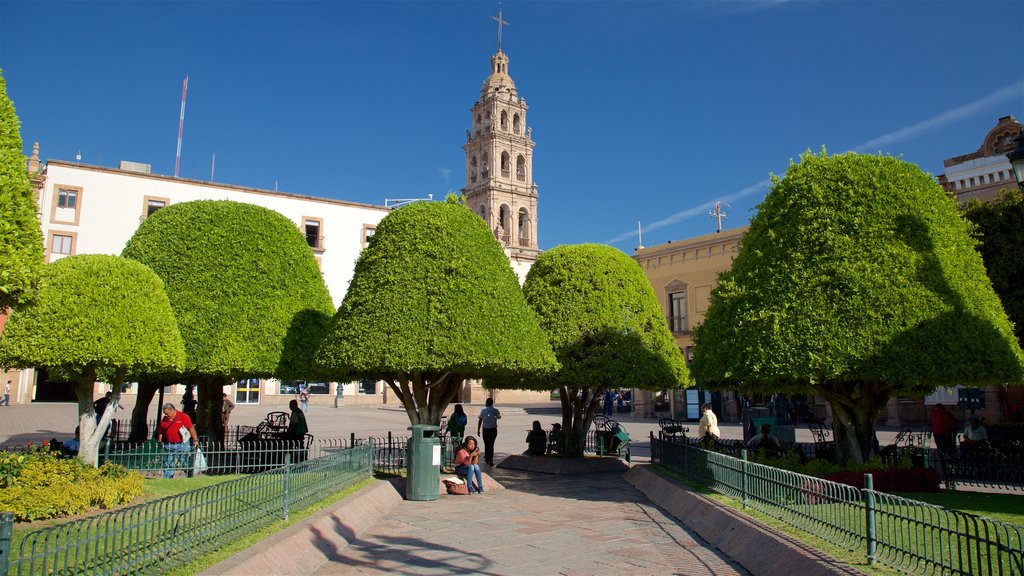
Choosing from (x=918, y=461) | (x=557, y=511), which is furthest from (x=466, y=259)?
(x=918, y=461)

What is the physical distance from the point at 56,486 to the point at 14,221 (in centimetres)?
341

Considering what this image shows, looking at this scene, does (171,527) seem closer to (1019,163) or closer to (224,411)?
(1019,163)

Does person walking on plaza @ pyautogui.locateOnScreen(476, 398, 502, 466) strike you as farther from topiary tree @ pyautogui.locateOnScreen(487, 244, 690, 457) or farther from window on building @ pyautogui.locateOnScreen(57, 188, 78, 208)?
window on building @ pyautogui.locateOnScreen(57, 188, 78, 208)

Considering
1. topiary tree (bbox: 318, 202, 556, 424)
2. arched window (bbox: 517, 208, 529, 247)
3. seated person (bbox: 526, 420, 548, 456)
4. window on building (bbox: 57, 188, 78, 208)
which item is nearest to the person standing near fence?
topiary tree (bbox: 318, 202, 556, 424)

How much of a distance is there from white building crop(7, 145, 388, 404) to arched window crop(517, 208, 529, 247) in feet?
92.0

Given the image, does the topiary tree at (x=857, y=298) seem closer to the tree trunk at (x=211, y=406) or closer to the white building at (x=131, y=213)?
the tree trunk at (x=211, y=406)

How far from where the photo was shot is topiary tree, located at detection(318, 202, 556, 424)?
12.0 meters

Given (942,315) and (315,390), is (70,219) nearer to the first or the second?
(315,390)

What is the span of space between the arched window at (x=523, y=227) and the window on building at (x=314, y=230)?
30710 millimetres

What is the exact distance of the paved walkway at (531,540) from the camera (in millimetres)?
7367

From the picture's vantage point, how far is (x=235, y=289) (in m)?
14.3

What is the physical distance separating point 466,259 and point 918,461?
8.61 m

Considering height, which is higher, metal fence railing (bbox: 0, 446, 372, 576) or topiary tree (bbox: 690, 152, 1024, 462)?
topiary tree (bbox: 690, 152, 1024, 462)

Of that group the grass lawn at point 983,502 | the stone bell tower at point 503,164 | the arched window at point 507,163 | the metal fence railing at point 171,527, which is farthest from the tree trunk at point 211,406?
the arched window at point 507,163
